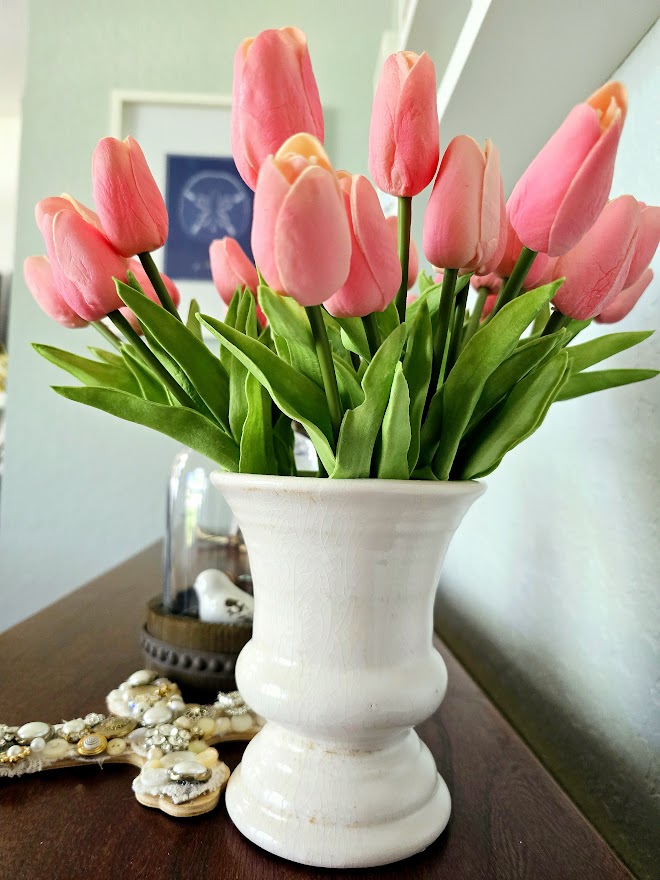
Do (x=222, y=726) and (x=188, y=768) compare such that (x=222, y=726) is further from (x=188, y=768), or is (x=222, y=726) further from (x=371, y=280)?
(x=371, y=280)

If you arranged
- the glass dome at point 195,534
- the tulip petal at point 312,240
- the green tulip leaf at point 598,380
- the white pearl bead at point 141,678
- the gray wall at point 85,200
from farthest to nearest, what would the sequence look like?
the gray wall at point 85,200
the glass dome at point 195,534
the white pearl bead at point 141,678
the green tulip leaf at point 598,380
the tulip petal at point 312,240

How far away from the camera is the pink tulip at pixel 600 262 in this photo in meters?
0.25

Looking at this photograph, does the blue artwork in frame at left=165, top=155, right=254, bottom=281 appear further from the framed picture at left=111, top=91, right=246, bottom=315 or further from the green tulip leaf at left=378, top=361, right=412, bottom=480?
the green tulip leaf at left=378, top=361, right=412, bottom=480

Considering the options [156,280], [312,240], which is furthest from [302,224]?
[156,280]

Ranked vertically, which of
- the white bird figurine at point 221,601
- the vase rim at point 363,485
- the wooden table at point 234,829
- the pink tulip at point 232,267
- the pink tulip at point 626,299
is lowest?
the wooden table at point 234,829

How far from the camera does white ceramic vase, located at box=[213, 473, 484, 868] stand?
10.4 inches

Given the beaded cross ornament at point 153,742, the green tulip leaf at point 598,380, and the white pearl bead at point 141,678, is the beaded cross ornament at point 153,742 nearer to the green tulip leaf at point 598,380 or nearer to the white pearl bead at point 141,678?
the white pearl bead at point 141,678

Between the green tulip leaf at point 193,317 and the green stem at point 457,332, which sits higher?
the green tulip leaf at point 193,317

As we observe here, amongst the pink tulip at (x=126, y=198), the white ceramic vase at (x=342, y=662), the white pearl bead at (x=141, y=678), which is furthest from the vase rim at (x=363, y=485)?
the white pearl bead at (x=141, y=678)

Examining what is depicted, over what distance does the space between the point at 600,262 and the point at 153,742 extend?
322 mm

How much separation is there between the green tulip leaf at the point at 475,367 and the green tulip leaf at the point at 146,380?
0.46 feet

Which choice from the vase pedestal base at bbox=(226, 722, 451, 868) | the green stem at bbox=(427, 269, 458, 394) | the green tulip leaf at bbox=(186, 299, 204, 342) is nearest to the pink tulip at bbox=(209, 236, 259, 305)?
the green tulip leaf at bbox=(186, 299, 204, 342)

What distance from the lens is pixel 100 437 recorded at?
1550 millimetres

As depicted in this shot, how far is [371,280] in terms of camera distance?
22cm
